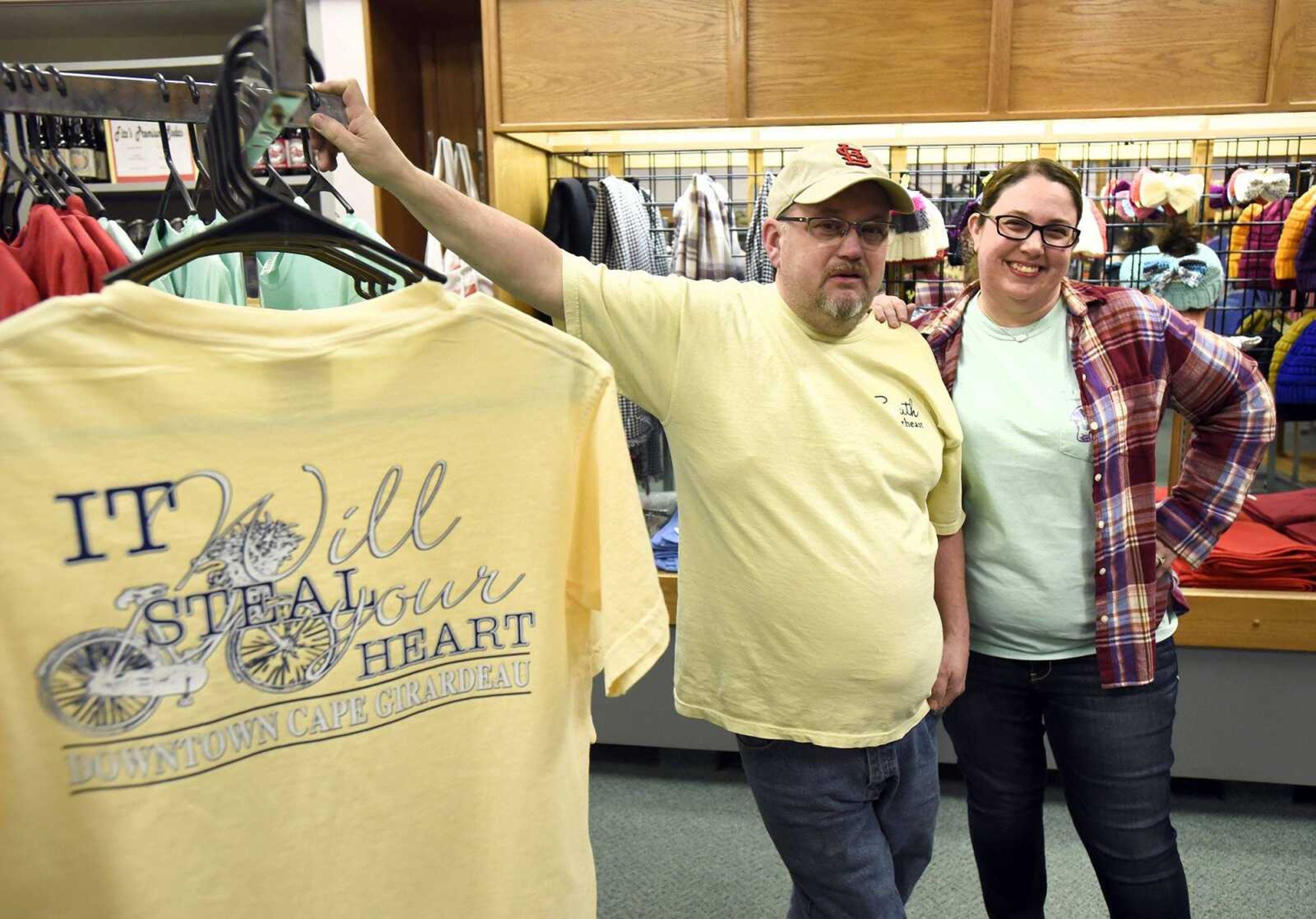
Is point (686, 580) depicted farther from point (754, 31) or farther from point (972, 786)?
point (754, 31)

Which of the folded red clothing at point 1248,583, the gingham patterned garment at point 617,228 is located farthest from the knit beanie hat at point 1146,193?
the gingham patterned garment at point 617,228

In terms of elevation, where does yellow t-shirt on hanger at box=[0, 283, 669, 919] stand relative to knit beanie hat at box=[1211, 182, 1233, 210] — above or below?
below

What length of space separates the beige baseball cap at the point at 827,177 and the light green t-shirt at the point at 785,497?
167 millimetres

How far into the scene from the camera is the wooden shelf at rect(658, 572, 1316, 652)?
99.0 inches

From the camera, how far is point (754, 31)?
2.66 metres

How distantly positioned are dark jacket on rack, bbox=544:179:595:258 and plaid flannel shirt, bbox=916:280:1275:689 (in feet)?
4.50

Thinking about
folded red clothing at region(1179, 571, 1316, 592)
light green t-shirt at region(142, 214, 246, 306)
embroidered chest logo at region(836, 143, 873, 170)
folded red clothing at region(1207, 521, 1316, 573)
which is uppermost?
embroidered chest logo at region(836, 143, 873, 170)

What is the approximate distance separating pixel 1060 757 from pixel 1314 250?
5.78 ft

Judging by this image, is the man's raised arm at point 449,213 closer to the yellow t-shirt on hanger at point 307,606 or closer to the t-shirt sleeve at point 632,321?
the t-shirt sleeve at point 632,321

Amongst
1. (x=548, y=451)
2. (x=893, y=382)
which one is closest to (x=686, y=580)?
(x=893, y=382)

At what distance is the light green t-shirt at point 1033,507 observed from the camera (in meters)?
1.69

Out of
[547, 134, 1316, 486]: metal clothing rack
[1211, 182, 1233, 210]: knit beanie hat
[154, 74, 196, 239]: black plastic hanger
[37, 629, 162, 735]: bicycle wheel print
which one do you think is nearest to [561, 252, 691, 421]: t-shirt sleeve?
[154, 74, 196, 239]: black plastic hanger

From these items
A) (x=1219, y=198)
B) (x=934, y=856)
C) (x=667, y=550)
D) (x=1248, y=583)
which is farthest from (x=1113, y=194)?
(x=934, y=856)

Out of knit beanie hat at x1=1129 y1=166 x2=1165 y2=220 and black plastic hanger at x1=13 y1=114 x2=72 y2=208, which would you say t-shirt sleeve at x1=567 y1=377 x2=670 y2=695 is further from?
knit beanie hat at x1=1129 y1=166 x2=1165 y2=220
